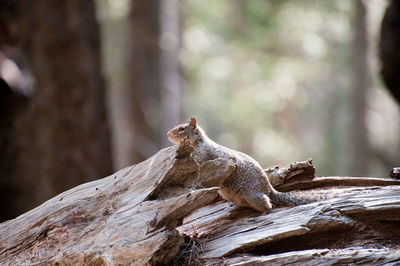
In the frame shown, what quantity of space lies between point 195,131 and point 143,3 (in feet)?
26.8

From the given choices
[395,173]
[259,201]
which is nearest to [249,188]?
[259,201]

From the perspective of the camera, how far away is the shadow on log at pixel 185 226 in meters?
2.95

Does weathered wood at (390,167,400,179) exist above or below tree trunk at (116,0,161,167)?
below

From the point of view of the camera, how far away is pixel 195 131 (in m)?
3.87

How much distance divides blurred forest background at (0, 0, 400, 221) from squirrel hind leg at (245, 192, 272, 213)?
8.20 feet

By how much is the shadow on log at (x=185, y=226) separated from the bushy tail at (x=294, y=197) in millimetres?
89

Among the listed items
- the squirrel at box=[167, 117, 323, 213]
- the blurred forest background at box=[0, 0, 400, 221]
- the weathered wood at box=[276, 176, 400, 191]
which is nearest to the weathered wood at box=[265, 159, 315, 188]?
the weathered wood at box=[276, 176, 400, 191]

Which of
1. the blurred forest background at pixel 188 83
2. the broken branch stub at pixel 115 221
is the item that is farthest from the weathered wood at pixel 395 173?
the blurred forest background at pixel 188 83

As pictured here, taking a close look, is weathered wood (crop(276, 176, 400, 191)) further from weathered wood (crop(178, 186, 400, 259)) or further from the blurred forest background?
the blurred forest background

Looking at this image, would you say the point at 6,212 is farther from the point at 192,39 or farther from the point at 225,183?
the point at 192,39

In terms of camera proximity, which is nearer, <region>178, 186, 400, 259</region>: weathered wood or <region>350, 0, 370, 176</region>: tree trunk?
<region>178, 186, 400, 259</region>: weathered wood

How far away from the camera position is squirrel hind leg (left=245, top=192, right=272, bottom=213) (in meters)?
3.43

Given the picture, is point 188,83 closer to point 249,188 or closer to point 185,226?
point 185,226

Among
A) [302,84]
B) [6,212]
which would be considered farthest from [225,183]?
[302,84]
